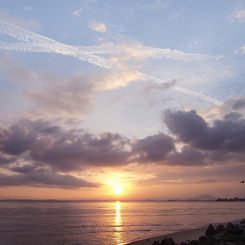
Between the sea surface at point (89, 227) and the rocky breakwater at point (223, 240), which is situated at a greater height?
the rocky breakwater at point (223, 240)

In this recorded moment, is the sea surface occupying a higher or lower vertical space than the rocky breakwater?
lower

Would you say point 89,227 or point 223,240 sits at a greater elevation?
point 223,240

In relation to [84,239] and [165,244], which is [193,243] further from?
[84,239]

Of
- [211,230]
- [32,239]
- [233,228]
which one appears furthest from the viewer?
[32,239]

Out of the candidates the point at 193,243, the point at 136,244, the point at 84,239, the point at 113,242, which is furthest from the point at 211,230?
the point at 84,239

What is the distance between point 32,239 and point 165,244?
22695 millimetres

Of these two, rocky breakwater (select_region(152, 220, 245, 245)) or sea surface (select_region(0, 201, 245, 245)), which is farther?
sea surface (select_region(0, 201, 245, 245))

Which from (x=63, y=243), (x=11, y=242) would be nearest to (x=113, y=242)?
(x=63, y=243)

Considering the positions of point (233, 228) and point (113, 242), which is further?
point (113, 242)

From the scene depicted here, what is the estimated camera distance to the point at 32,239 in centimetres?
3844

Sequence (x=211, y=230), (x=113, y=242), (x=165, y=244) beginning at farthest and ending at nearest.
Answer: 1. (x=113, y=242)
2. (x=211, y=230)
3. (x=165, y=244)

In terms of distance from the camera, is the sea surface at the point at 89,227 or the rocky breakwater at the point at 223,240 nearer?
the rocky breakwater at the point at 223,240

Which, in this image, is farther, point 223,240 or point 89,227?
point 89,227

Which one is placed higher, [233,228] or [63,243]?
[233,228]
